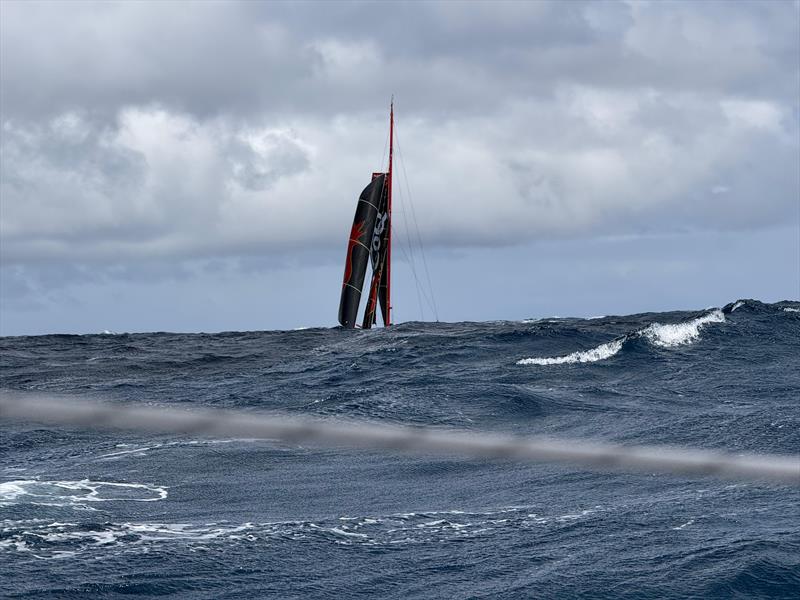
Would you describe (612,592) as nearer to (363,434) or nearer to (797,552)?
(797,552)

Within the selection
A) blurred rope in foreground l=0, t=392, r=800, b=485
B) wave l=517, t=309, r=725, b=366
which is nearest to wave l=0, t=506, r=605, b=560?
blurred rope in foreground l=0, t=392, r=800, b=485

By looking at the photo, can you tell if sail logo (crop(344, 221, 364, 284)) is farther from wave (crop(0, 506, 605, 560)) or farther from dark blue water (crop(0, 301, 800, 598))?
wave (crop(0, 506, 605, 560))

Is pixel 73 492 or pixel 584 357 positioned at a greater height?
pixel 584 357

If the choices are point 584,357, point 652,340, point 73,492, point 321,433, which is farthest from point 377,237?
point 321,433

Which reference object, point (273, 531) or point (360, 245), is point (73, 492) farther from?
point (360, 245)

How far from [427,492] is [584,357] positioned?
101ft

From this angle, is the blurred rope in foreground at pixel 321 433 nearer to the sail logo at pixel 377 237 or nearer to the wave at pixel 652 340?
the wave at pixel 652 340

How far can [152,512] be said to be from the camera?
29.7m

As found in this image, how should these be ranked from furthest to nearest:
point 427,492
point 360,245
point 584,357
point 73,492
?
point 360,245, point 584,357, point 73,492, point 427,492

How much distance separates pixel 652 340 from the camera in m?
64.4

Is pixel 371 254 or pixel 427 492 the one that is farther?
pixel 371 254

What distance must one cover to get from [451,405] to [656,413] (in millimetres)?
9259

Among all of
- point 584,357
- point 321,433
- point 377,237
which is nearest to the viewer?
point 321,433

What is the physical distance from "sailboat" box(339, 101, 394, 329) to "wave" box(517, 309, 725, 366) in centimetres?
2483
